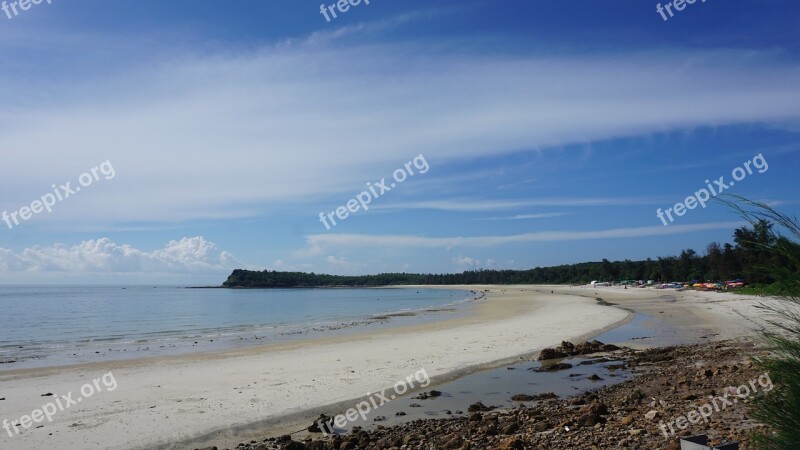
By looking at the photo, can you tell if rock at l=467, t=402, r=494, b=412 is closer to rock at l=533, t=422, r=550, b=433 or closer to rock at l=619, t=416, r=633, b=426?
rock at l=533, t=422, r=550, b=433

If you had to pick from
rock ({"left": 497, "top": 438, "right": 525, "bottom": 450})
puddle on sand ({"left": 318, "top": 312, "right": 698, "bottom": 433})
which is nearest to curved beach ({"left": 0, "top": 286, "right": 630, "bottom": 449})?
puddle on sand ({"left": 318, "top": 312, "right": 698, "bottom": 433})

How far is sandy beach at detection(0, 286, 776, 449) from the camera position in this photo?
33.4 ft

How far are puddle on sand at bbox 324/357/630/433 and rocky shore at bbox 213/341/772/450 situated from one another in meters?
0.68

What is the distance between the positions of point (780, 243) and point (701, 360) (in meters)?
13.6

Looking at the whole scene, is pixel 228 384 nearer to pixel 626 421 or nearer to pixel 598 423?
pixel 598 423

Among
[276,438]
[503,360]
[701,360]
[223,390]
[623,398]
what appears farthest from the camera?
[503,360]

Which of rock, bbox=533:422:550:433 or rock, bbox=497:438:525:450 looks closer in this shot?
rock, bbox=497:438:525:450

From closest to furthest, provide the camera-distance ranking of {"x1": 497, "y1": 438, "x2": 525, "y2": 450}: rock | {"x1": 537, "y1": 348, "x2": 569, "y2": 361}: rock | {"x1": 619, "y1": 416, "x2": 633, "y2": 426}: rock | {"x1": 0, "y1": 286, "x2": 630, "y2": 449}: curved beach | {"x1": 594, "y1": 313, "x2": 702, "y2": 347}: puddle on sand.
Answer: {"x1": 497, "y1": 438, "x2": 525, "y2": 450}: rock < {"x1": 619, "y1": 416, "x2": 633, "y2": 426}: rock < {"x1": 0, "y1": 286, "x2": 630, "y2": 449}: curved beach < {"x1": 537, "y1": 348, "x2": 569, "y2": 361}: rock < {"x1": 594, "y1": 313, "x2": 702, "y2": 347}: puddle on sand

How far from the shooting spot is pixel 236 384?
14609mm

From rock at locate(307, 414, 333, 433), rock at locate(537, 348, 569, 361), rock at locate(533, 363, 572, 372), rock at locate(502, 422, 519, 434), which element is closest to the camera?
rock at locate(502, 422, 519, 434)

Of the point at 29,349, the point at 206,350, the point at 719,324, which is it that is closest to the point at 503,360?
the point at 206,350

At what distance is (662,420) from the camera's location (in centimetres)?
859

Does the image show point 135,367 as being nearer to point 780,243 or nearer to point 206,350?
point 206,350

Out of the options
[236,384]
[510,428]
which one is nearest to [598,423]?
[510,428]
